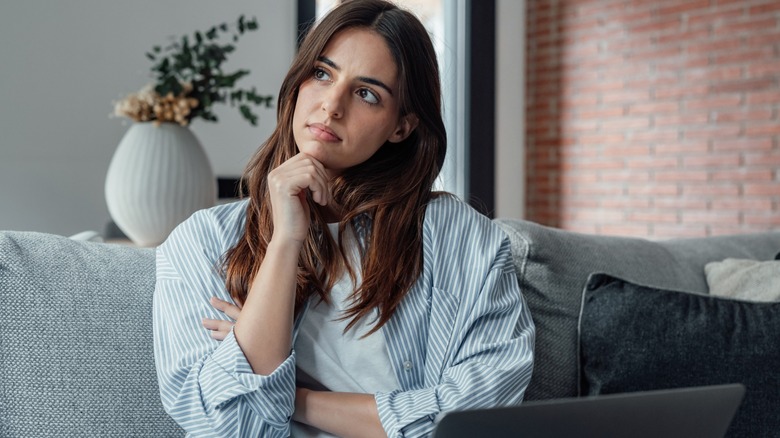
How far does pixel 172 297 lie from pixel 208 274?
6 centimetres

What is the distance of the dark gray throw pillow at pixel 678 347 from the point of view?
5.08 ft

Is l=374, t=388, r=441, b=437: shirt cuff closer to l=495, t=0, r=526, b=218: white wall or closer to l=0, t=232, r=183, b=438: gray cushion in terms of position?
l=0, t=232, r=183, b=438: gray cushion

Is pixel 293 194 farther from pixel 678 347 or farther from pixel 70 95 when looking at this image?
pixel 70 95

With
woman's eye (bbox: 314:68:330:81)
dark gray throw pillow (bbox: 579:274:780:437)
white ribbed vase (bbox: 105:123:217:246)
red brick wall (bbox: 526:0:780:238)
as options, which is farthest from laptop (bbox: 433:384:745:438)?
red brick wall (bbox: 526:0:780:238)

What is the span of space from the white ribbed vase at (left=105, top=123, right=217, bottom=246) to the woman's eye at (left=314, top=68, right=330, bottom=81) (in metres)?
1.05

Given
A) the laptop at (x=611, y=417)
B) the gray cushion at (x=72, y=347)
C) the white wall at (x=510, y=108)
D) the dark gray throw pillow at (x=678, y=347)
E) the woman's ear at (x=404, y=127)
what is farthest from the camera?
the white wall at (x=510, y=108)

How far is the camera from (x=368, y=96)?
4.32ft

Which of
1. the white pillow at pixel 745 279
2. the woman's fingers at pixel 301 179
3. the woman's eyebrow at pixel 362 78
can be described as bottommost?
the white pillow at pixel 745 279

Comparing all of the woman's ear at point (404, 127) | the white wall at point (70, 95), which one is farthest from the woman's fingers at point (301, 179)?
the white wall at point (70, 95)

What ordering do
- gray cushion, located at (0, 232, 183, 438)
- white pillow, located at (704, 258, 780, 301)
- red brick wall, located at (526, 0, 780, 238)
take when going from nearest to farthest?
1. gray cushion, located at (0, 232, 183, 438)
2. white pillow, located at (704, 258, 780, 301)
3. red brick wall, located at (526, 0, 780, 238)

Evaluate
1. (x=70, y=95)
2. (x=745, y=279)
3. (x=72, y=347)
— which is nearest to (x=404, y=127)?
(x=72, y=347)

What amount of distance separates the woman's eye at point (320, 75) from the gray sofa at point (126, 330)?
41cm

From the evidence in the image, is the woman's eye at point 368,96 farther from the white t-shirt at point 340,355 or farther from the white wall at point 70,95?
the white wall at point 70,95

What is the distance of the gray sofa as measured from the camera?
4.10 ft
